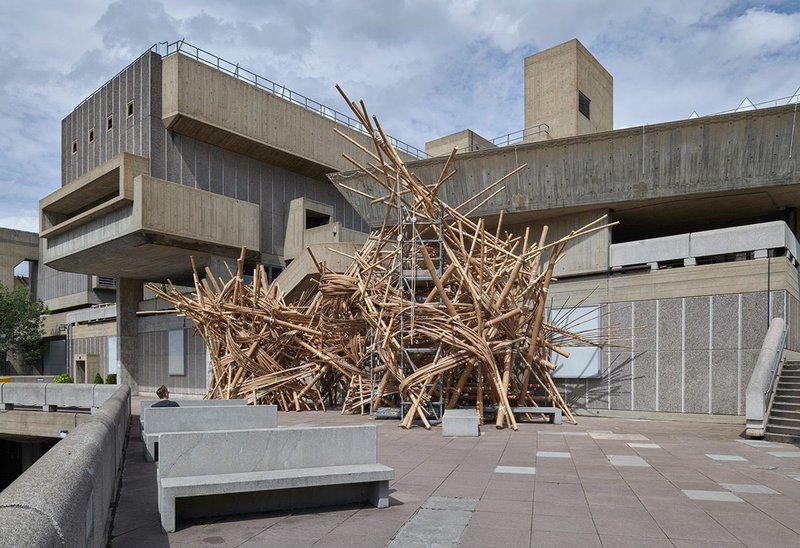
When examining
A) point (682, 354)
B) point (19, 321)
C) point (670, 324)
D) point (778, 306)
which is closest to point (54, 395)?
point (670, 324)

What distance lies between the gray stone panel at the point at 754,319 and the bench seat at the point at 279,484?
11624 mm

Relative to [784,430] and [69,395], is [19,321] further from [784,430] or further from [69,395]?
[784,430]

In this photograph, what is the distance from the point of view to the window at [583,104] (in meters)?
27.9

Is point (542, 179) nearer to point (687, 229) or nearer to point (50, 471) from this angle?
point (687, 229)

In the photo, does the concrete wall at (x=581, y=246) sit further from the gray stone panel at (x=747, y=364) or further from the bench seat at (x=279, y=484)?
the bench seat at (x=279, y=484)

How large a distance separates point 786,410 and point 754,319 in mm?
2843

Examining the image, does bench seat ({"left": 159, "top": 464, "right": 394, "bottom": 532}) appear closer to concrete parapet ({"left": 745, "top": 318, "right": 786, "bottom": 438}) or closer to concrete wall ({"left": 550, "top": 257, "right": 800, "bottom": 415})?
concrete parapet ({"left": 745, "top": 318, "right": 786, "bottom": 438})

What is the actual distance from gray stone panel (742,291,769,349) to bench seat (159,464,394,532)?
11.6 metres

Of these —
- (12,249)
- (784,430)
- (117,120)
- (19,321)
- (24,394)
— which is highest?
(117,120)

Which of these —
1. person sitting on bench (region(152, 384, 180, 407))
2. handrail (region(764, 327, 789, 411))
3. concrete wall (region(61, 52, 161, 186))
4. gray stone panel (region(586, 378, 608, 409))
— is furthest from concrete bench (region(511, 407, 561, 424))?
concrete wall (region(61, 52, 161, 186))

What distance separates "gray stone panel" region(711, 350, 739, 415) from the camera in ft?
49.3

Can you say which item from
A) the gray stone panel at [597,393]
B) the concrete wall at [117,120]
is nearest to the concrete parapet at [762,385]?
the gray stone panel at [597,393]

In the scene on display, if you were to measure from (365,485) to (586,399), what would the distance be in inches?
469

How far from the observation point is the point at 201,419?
28.6 ft
